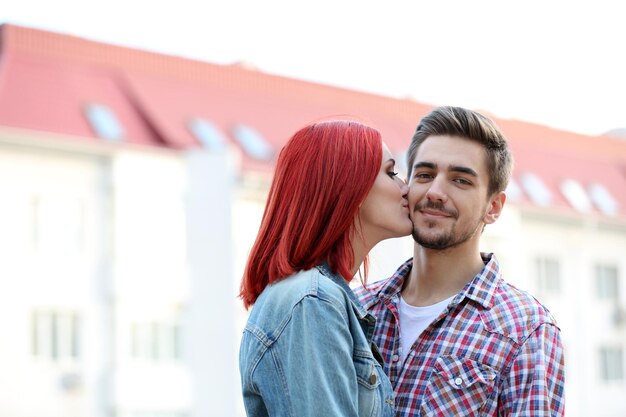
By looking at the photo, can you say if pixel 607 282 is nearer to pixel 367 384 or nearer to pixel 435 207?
pixel 435 207

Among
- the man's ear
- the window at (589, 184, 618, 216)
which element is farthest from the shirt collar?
the window at (589, 184, 618, 216)

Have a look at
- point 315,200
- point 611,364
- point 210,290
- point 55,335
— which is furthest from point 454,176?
point 611,364

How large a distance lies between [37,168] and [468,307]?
2408 centimetres

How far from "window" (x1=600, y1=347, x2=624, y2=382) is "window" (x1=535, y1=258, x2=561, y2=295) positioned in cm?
257

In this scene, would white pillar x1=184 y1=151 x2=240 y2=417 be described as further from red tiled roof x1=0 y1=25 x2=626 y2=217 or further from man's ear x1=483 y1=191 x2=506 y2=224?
man's ear x1=483 y1=191 x2=506 y2=224

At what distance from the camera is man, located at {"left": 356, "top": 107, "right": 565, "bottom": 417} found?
3473 millimetres

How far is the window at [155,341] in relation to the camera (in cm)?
2853

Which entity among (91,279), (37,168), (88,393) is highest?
(37,168)

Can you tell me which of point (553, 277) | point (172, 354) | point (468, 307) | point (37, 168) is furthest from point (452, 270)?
point (553, 277)

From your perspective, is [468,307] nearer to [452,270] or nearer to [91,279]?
[452,270]

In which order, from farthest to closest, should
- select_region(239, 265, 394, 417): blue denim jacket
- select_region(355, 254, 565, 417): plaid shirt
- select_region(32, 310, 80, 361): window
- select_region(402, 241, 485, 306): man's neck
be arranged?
select_region(32, 310, 80, 361): window, select_region(402, 241, 485, 306): man's neck, select_region(355, 254, 565, 417): plaid shirt, select_region(239, 265, 394, 417): blue denim jacket

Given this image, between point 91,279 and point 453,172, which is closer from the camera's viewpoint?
point 453,172

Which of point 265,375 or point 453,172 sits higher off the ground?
point 453,172

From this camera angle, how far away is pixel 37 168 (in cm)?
2706
